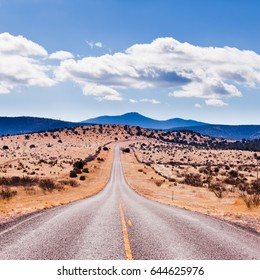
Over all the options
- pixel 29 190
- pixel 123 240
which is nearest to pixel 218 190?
pixel 29 190

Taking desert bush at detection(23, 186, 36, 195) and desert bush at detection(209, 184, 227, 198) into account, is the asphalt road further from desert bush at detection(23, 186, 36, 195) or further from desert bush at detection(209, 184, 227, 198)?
desert bush at detection(209, 184, 227, 198)

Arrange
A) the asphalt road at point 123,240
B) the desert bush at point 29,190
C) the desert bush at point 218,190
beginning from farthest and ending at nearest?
1. the desert bush at point 218,190
2. the desert bush at point 29,190
3. the asphalt road at point 123,240

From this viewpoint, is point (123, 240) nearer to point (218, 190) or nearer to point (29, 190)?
point (29, 190)

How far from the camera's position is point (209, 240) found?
11602mm

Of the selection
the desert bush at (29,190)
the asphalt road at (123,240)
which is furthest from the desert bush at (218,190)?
the asphalt road at (123,240)

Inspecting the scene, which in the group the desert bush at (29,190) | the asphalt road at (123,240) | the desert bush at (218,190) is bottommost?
the desert bush at (218,190)

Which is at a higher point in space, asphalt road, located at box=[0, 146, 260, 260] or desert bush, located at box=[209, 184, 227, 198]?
asphalt road, located at box=[0, 146, 260, 260]

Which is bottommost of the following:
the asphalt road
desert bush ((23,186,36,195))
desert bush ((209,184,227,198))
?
desert bush ((209,184,227,198))

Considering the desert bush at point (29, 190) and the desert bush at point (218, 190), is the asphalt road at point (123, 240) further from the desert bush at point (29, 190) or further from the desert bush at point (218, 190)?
the desert bush at point (218, 190)

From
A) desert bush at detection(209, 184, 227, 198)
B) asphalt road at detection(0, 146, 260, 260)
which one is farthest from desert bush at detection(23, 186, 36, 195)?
asphalt road at detection(0, 146, 260, 260)

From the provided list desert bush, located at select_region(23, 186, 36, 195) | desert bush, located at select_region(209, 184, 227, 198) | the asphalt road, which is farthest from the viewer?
desert bush, located at select_region(209, 184, 227, 198)

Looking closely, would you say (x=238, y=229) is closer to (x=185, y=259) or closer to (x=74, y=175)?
(x=185, y=259)

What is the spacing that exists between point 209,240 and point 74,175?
2434 inches

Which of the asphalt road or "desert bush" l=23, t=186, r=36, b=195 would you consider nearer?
the asphalt road
